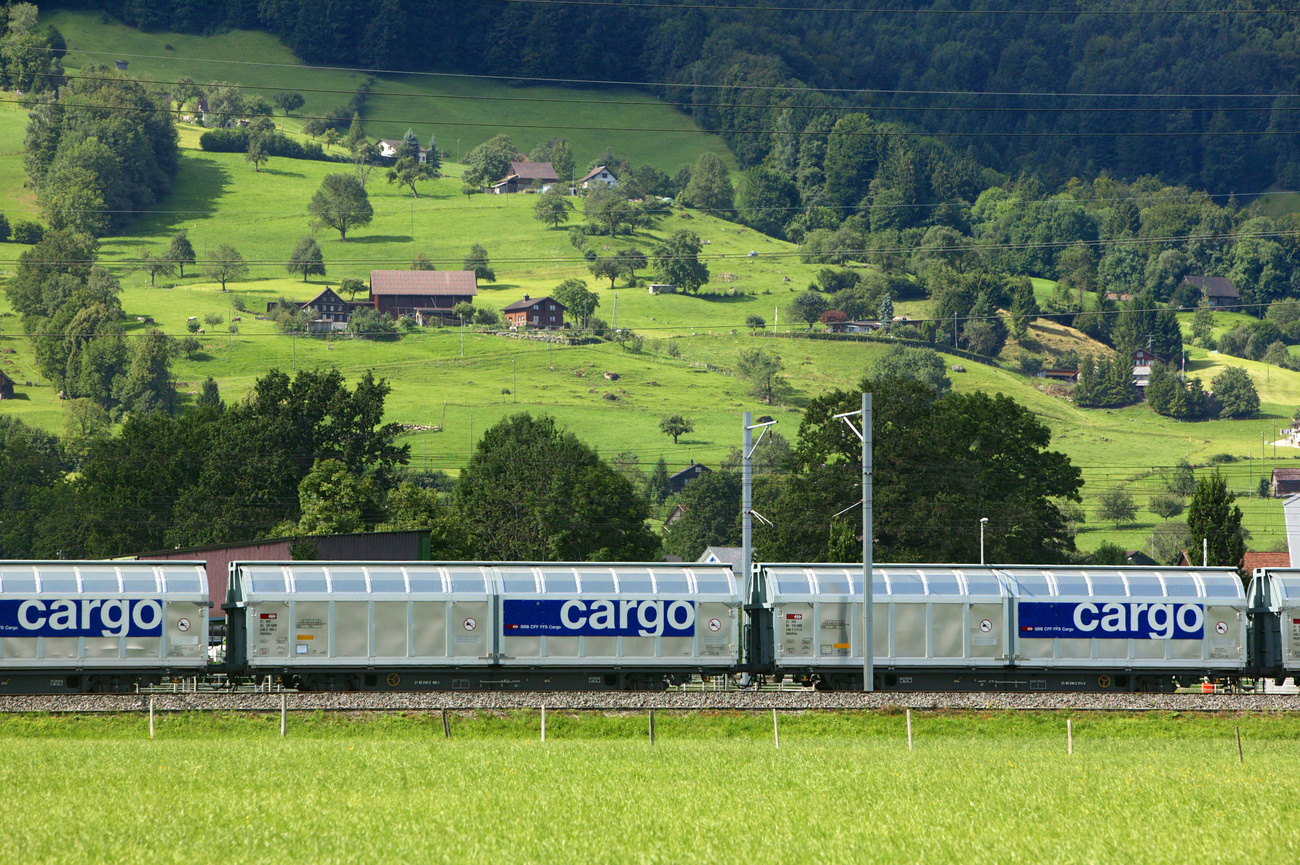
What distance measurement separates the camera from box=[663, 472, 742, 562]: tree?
147 meters

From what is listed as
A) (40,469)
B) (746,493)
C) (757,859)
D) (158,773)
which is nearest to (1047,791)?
(757,859)

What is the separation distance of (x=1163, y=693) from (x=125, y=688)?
34.7 metres

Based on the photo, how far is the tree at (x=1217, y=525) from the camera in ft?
236

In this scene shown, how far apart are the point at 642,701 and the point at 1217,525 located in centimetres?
4760

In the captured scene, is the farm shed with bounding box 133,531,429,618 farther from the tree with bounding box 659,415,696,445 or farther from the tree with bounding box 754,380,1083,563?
the tree with bounding box 659,415,696,445

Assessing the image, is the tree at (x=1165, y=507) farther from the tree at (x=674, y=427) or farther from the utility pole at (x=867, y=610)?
the utility pole at (x=867, y=610)

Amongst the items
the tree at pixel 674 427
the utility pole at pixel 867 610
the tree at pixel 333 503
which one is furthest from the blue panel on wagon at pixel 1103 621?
the tree at pixel 674 427

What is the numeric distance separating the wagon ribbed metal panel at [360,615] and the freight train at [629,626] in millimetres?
59

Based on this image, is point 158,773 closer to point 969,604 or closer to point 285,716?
point 285,716

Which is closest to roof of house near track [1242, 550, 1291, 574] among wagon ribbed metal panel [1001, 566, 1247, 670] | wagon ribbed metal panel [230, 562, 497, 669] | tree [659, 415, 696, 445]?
wagon ribbed metal panel [1001, 566, 1247, 670]

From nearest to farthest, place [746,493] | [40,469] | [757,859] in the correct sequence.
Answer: [757,859] → [746,493] → [40,469]

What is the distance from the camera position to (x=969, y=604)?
4184 cm

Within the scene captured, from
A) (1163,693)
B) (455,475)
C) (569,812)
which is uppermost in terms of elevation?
(569,812)

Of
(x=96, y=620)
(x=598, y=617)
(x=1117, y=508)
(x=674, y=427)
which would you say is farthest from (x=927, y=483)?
(x=674, y=427)
